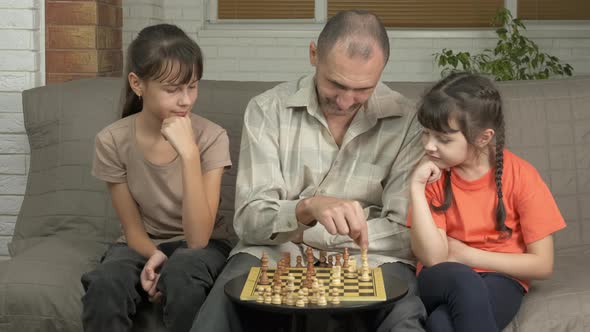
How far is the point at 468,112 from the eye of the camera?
8.36 ft

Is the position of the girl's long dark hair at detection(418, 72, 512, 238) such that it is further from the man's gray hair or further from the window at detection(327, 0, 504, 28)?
the window at detection(327, 0, 504, 28)

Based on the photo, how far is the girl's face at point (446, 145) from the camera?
8.34 feet

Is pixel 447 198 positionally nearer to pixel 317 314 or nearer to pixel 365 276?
pixel 365 276

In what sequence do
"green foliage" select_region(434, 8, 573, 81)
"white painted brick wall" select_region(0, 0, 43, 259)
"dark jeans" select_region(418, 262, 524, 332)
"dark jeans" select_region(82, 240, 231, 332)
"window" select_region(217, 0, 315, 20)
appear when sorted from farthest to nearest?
"window" select_region(217, 0, 315, 20)
"green foliage" select_region(434, 8, 573, 81)
"white painted brick wall" select_region(0, 0, 43, 259)
"dark jeans" select_region(82, 240, 231, 332)
"dark jeans" select_region(418, 262, 524, 332)

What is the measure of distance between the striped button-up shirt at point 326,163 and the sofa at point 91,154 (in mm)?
448

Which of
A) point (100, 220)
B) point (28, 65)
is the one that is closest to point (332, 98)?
point (100, 220)

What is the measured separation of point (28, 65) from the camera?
3725mm

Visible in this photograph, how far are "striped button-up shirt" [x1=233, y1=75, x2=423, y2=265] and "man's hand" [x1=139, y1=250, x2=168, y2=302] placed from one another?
230 mm

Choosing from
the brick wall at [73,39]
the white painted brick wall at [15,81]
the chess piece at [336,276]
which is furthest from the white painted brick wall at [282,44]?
the chess piece at [336,276]

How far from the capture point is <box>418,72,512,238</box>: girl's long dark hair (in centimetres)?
254

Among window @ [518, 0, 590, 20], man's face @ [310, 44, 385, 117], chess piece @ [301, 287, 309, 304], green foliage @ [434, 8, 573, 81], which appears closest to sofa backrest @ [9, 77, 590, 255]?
man's face @ [310, 44, 385, 117]

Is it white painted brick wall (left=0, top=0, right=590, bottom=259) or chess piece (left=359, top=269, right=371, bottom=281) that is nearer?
chess piece (left=359, top=269, right=371, bottom=281)

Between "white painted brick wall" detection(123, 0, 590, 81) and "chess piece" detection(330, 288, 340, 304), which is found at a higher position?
"white painted brick wall" detection(123, 0, 590, 81)

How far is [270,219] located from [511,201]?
641mm
